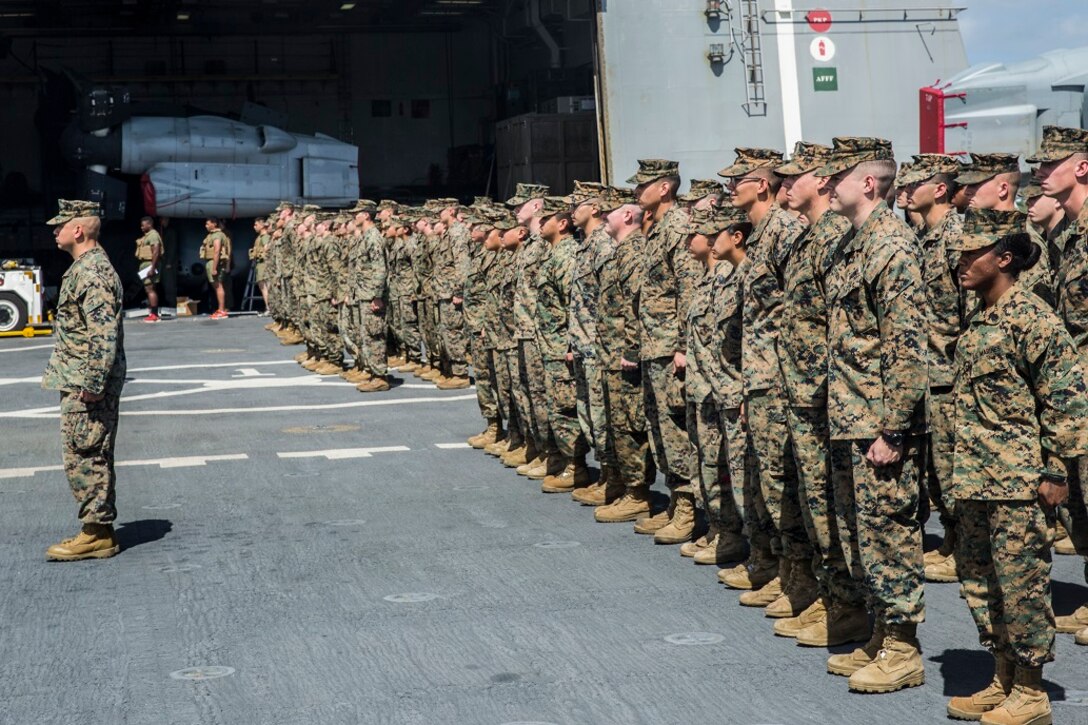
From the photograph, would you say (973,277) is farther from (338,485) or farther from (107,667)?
(338,485)

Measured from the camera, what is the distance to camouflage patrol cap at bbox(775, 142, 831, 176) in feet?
17.9

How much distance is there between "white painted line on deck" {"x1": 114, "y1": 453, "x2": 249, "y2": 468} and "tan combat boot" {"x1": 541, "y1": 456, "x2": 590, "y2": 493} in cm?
291

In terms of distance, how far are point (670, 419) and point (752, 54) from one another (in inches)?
619

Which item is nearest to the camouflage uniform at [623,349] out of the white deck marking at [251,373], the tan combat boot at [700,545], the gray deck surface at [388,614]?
the gray deck surface at [388,614]

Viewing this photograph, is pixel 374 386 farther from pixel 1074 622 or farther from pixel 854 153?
pixel 854 153

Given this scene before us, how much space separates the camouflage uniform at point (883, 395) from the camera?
16.1 feet

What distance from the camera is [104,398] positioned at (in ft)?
24.8

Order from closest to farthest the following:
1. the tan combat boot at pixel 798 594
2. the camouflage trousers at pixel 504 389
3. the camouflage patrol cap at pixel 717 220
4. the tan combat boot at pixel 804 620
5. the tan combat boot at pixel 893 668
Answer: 1. the tan combat boot at pixel 893 668
2. the tan combat boot at pixel 804 620
3. the tan combat boot at pixel 798 594
4. the camouflage patrol cap at pixel 717 220
5. the camouflage trousers at pixel 504 389

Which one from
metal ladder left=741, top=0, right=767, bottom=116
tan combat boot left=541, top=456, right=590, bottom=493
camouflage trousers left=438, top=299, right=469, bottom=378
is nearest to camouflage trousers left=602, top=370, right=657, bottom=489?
tan combat boot left=541, top=456, right=590, bottom=493

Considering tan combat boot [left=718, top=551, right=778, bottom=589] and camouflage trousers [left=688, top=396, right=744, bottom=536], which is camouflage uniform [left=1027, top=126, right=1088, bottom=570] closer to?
tan combat boot [left=718, top=551, right=778, bottom=589]

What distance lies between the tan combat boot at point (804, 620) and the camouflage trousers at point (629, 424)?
242cm

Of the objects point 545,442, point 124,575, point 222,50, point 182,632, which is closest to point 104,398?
point 124,575

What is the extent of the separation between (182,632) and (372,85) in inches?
1203

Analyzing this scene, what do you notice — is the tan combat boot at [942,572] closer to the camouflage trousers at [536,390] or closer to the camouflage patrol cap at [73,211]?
the camouflage trousers at [536,390]
